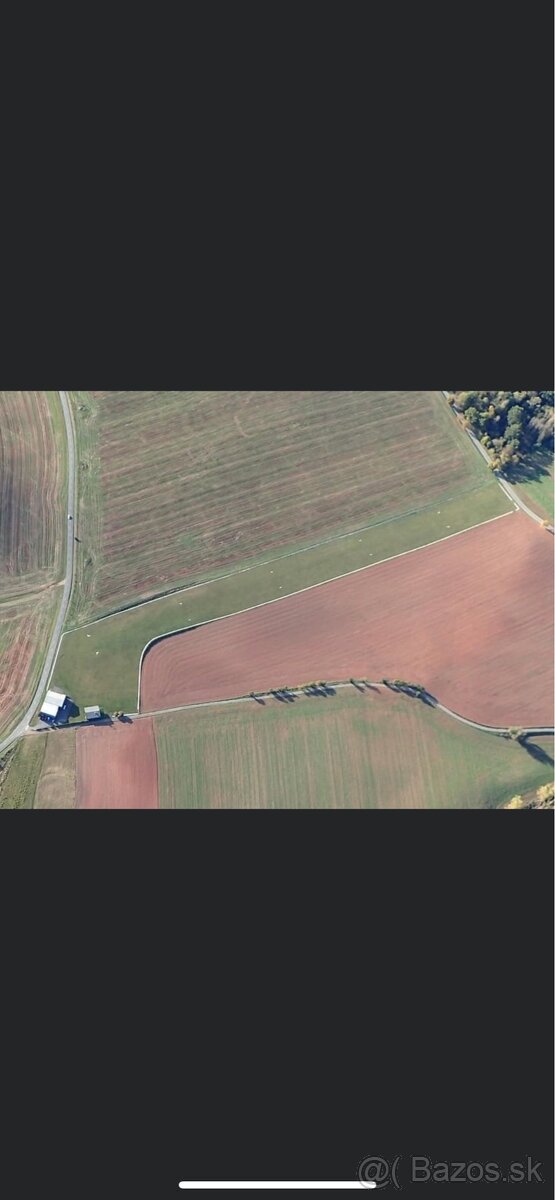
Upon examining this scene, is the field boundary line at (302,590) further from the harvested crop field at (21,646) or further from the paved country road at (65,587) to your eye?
the harvested crop field at (21,646)

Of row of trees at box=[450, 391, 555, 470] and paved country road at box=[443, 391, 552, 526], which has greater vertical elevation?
row of trees at box=[450, 391, 555, 470]

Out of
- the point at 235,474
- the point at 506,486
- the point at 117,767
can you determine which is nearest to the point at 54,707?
the point at 117,767

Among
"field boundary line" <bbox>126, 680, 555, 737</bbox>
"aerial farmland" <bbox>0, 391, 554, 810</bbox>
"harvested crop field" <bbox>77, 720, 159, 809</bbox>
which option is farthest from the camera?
"field boundary line" <bbox>126, 680, 555, 737</bbox>

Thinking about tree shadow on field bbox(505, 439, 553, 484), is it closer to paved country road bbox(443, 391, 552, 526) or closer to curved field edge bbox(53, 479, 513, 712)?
paved country road bbox(443, 391, 552, 526)

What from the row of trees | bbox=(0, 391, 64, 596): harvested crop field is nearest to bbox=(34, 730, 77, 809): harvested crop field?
bbox=(0, 391, 64, 596): harvested crop field

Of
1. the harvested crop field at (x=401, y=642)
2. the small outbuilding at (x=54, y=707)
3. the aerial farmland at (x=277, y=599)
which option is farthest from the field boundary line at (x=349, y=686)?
the small outbuilding at (x=54, y=707)

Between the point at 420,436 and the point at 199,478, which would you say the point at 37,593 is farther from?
the point at 420,436
